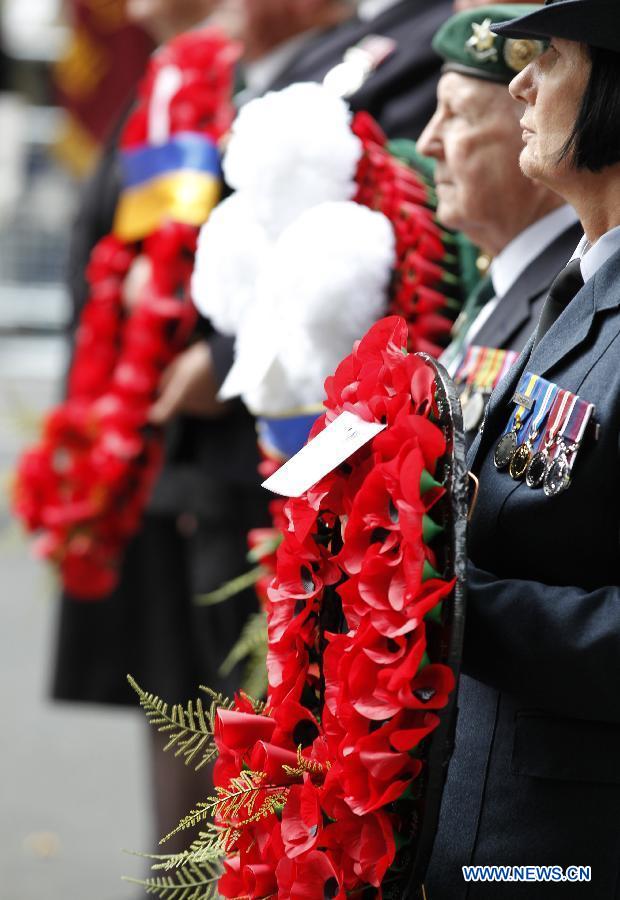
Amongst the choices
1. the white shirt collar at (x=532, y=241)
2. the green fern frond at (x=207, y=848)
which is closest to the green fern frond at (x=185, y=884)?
the green fern frond at (x=207, y=848)

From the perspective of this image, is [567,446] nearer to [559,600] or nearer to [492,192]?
[559,600]

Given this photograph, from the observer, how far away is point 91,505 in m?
3.46

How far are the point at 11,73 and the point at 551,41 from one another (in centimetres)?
1177

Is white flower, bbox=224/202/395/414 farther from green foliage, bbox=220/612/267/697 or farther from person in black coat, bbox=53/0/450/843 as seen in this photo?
person in black coat, bbox=53/0/450/843

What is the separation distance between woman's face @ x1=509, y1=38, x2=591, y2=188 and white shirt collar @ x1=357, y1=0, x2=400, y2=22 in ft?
4.81

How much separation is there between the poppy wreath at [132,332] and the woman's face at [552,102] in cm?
172

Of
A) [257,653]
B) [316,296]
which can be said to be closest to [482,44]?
[316,296]

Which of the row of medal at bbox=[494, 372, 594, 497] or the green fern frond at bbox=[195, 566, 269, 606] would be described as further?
the green fern frond at bbox=[195, 566, 269, 606]

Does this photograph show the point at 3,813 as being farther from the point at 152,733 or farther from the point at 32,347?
the point at 32,347

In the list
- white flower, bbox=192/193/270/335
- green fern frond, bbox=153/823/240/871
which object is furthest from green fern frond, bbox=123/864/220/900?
white flower, bbox=192/193/270/335

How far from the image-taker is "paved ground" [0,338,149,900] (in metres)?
Answer: 3.66

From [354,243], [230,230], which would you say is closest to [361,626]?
[354,243]

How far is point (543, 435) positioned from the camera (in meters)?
1.49

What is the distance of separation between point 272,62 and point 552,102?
1.97m
